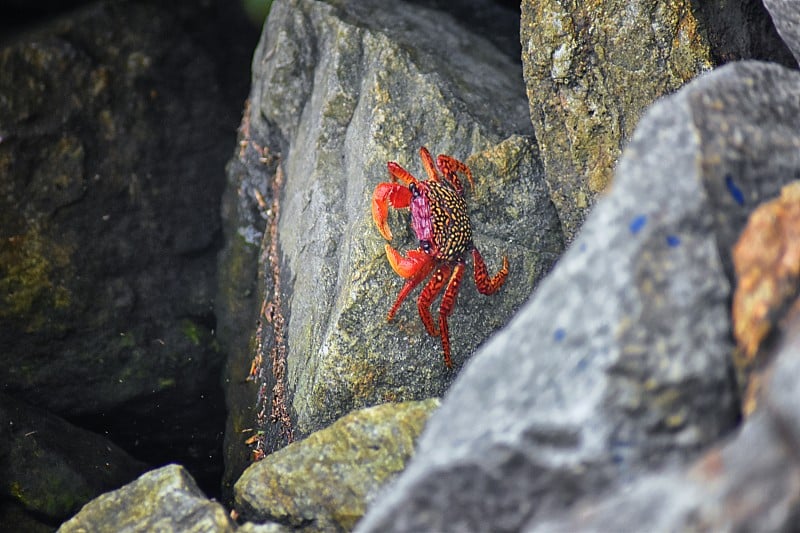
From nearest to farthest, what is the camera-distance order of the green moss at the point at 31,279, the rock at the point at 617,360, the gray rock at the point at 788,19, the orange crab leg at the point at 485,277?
the rock at the point at 617,360 < the gray rock at the point at 788,19 < the orange crab leg at the point at 485,277 < the green moss at the point at 31,279

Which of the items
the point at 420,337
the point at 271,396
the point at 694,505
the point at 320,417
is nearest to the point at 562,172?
the point at 420,337

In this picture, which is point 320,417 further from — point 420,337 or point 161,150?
point 161,150

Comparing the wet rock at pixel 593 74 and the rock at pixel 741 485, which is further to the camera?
the wet rock at pixel 593 74

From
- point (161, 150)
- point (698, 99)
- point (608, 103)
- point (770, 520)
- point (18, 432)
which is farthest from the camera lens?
point (161, 150)

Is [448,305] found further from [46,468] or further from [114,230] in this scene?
[114,230]

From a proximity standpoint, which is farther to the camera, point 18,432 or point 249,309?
point 249,309

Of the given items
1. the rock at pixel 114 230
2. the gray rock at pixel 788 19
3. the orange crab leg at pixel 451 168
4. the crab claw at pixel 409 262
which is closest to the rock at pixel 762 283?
the gray rock at pixel 788 19

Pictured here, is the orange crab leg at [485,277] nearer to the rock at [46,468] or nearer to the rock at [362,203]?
the rock at [362,203]
